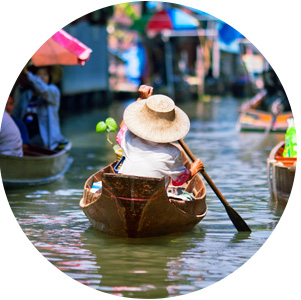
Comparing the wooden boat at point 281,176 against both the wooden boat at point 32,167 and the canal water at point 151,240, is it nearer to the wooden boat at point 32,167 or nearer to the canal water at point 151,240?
the canal water at point 151,240

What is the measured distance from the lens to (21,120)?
33.1ft

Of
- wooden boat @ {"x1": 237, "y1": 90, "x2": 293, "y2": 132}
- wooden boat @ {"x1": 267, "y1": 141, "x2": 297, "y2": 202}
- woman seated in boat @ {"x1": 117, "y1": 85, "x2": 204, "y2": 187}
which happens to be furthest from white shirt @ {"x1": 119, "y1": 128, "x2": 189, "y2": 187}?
wooden boat @ {"x1": 237, "y1": 90, "x2": 293, "y2": 132}

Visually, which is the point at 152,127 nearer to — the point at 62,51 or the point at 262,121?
the point at 62,51

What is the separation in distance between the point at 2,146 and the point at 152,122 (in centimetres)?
319

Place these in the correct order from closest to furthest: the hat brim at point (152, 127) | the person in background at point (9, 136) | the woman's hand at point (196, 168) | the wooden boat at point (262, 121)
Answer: the hat brim at point (152, 127)
the woman's hand at point (196, 168)
the person in background at point (9, 136)
the wooden boat at point (262, 121)

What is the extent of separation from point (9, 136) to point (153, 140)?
319cm

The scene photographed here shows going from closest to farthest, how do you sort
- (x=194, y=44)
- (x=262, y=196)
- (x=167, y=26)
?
(x=262, y=196) → (x=167, y=26) → (x=194, y=44)

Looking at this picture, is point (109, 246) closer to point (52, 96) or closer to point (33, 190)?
point (33, 190)

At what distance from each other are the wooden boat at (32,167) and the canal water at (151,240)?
14 centimetres

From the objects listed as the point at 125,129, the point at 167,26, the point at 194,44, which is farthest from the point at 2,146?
the point at 194,44

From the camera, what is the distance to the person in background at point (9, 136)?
868cm

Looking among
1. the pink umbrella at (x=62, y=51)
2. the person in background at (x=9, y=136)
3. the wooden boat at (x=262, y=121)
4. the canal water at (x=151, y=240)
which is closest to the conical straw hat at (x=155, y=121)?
the canal water at (x=151, y=240)

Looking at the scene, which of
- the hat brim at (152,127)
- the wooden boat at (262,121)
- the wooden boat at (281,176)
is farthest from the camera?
the wooden boat at (262,121)

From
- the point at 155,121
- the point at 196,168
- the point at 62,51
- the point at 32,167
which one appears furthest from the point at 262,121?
the point at 155,121
